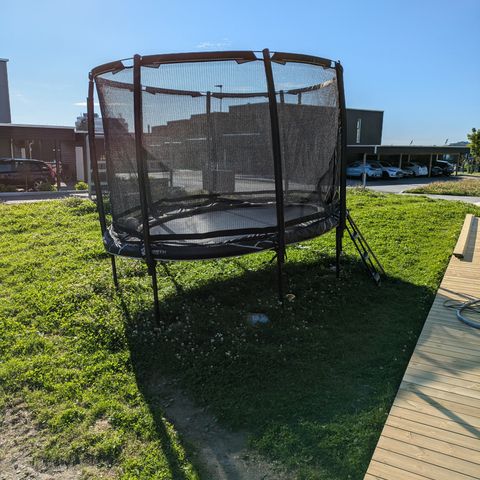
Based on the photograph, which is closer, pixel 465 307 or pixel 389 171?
pixel 465 307

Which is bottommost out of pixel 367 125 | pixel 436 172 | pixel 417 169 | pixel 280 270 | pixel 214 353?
pixel 214 353

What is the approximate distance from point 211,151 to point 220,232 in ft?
2.68

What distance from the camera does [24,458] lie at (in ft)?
8.77

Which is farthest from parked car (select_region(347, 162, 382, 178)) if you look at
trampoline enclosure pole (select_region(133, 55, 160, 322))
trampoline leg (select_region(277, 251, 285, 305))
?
trampoline enclosure pole (select_region(133, 55, 160, 322))

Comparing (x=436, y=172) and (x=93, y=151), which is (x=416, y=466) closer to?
(x=93, y=151)

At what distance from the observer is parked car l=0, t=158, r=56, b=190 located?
19.3 metres

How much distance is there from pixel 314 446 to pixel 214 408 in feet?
2.53

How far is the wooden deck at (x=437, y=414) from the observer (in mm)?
2338

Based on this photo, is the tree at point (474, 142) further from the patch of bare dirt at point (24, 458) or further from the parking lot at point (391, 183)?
the patch of bare dirt at point (24, 458)

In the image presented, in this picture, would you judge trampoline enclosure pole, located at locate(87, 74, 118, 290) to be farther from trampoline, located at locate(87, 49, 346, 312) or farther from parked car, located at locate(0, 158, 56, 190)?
parked car, located at locate(0, 158, 56, 190)

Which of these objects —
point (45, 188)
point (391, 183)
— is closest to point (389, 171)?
point (391, 183)

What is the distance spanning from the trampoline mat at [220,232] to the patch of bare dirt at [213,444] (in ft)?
4.31

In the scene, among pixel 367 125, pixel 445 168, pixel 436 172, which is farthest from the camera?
pixel 367 125

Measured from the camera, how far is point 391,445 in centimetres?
250
